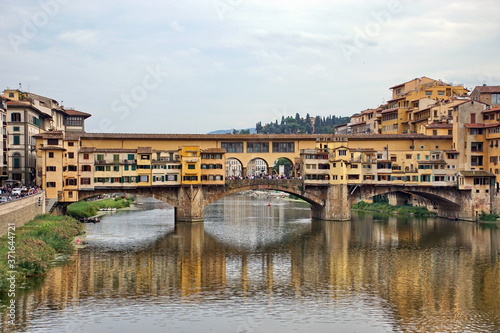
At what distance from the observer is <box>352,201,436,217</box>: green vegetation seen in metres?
73.3

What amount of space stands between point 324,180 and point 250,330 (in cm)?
4045

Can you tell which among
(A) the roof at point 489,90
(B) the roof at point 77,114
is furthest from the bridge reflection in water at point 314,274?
(B) the roof at point 77,114

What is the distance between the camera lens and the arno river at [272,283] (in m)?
27.9

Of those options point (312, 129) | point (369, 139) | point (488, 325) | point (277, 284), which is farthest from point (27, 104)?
point (312, 129)

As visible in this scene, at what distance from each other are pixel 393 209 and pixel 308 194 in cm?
1682

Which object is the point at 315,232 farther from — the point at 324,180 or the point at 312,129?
the point at 312,129

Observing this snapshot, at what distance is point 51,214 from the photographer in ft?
186

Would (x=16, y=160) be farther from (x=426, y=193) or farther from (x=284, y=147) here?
(x=426, y=193)

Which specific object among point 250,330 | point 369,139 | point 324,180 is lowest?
point 250,330

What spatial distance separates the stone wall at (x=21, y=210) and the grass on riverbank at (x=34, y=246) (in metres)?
0.51

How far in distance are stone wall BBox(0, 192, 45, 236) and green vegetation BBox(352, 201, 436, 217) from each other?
41400 millimetres

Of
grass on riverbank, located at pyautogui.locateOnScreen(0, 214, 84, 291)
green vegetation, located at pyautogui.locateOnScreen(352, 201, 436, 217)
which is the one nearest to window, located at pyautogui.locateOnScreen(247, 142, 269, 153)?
green vegetation, located at pyautogui.locateOnScreen(352, 201, 436, 217)

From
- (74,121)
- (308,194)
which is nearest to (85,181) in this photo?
(308,194)

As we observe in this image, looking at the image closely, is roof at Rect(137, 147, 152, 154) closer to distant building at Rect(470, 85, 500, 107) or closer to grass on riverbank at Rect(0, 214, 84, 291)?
grass on riverbank at Rect(0, 214, 84, 291)
